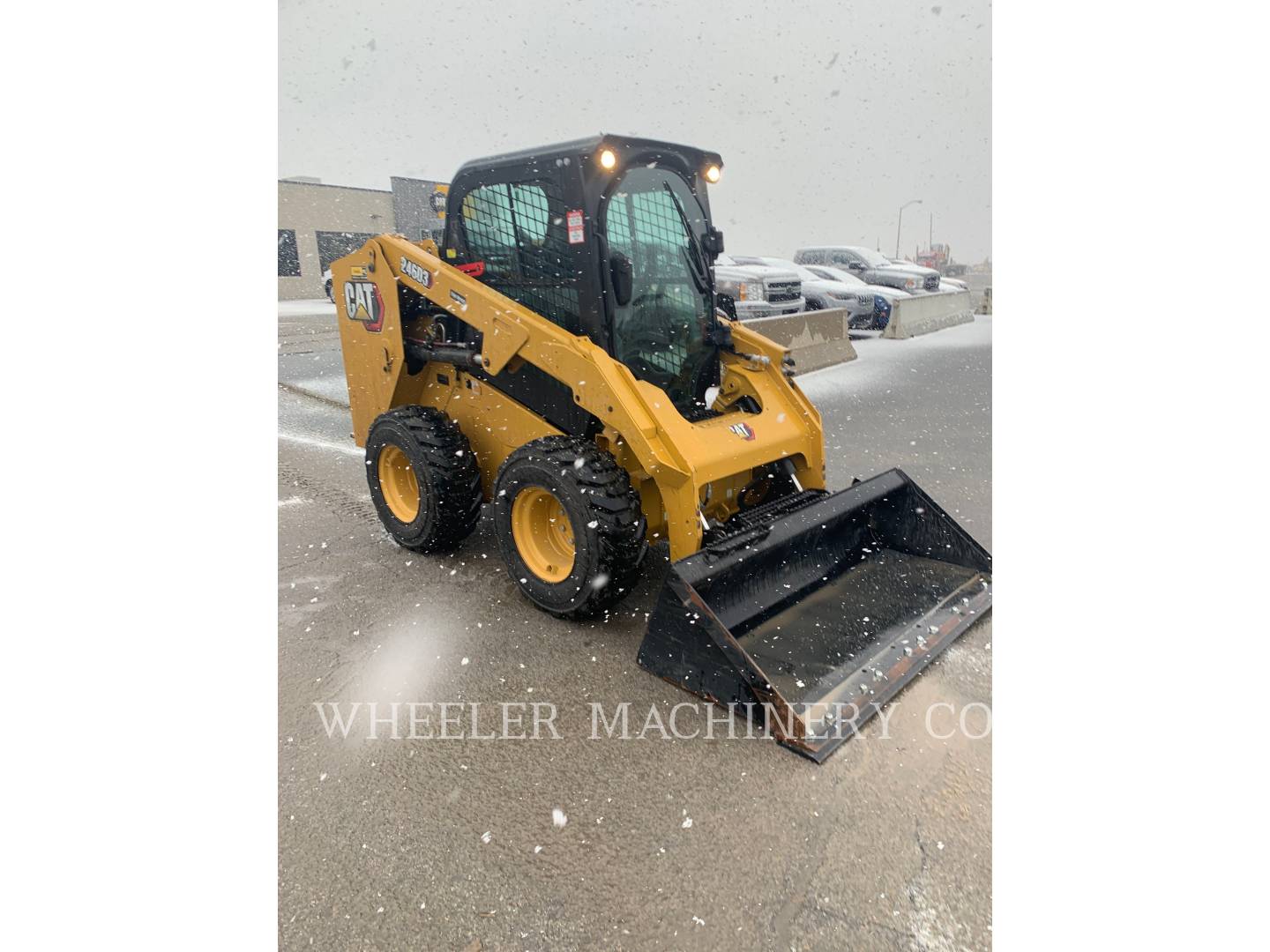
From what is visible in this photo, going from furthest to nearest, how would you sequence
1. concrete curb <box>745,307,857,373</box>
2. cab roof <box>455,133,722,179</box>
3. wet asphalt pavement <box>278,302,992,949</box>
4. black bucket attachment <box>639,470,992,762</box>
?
1. concrete curb <box>745,307,857,373</box>
2. cab roof <box>455,133,722,179</box>
3. black bucket attachment <box>639,470,992,762</box>
4. wet asphalt pavement <box>278,302,992,949</box>

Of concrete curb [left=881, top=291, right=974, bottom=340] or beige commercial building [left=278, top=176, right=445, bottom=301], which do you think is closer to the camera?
beige commercial building [left=278, top=176, right=445, bottom=301]

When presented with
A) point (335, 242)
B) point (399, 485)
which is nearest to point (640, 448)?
point (399, 485)

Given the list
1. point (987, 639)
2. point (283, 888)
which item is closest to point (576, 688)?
point (283, 888)

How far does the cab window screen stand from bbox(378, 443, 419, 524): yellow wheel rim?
1132 millimetres

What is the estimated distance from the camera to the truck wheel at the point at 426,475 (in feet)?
12.3

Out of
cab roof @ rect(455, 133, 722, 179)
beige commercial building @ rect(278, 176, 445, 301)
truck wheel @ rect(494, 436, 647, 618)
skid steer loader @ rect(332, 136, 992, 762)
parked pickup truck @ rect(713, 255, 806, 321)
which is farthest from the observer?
parked pickup truck @ rect(713, 255, 806, 321)

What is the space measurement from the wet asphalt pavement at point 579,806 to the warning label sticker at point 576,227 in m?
1.59

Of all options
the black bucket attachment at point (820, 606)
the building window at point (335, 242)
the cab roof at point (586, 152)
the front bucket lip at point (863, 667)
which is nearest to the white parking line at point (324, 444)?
the cab roof at point (586, 152)

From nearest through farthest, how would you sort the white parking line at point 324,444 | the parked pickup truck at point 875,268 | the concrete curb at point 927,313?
the white parking line at point 324,444 → the concrete curb at point 927,313 → the parked pickup truck at point 875,268

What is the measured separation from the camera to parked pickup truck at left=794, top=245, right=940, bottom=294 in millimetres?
14227

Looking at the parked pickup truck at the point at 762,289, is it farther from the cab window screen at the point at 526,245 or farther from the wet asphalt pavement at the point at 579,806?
the wet asphalt pavement at the point at 579,806

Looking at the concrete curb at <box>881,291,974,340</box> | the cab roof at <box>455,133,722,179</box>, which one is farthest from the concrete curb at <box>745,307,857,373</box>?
the cab roof at <box>455,133,722,179</box>

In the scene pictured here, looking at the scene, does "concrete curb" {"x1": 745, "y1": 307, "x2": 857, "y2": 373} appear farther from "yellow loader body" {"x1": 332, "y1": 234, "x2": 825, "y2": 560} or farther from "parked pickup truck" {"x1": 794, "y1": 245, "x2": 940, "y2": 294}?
"yellow loader body" {"x1": 332, "y1": 234, "x2": 825, "y2": 560}

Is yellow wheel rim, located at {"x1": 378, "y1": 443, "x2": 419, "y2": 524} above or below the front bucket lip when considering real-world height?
above
